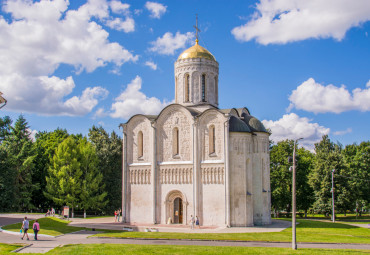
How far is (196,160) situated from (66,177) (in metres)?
18.5

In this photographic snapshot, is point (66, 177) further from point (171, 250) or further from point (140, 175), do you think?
point (171, 250)

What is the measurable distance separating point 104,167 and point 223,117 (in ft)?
75.2

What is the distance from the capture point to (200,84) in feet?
128

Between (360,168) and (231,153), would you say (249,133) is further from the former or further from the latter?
(360,168)

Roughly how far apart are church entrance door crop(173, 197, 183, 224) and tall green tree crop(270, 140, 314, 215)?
16294 mm

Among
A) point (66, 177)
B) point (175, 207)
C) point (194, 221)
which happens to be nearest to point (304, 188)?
point (175, 207)

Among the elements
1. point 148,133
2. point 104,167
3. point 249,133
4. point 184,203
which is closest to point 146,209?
point 184,203

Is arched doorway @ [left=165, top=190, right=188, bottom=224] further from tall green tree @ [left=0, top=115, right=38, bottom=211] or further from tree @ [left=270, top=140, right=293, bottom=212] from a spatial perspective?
tall green tree @ [left=0, top=115, right=38, bottom=211]

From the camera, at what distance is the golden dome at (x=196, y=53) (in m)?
39.7

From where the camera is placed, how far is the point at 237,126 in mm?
35188

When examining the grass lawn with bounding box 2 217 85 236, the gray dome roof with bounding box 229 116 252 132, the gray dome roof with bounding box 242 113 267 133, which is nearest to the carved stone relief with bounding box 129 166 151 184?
the grass lawn with bounding box 2 217 85 236

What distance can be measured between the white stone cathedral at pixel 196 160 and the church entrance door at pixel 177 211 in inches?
3.6

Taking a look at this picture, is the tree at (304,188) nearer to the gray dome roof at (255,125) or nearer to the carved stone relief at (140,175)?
the gray dome roof at (255,125)

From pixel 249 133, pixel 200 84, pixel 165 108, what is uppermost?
pixel 200 84
